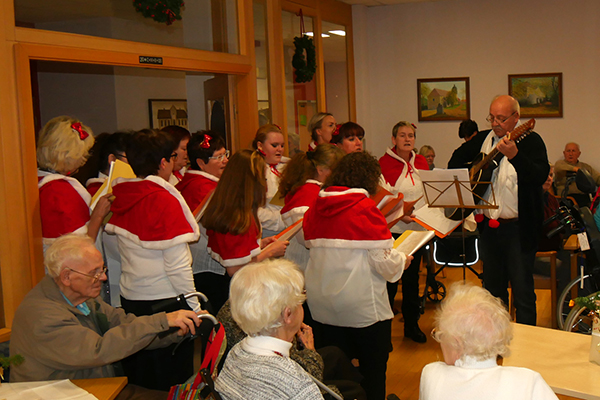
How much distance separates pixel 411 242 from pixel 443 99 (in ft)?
17.1

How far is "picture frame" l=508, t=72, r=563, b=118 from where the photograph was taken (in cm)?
761

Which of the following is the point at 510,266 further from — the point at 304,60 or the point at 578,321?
the point at 304,60

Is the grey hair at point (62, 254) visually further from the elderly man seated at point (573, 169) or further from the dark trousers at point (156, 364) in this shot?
the elderly man seated at point (573, 169)

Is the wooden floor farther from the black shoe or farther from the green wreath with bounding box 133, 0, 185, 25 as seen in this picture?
the green wreath with bounding box 133, 0, 185, 25

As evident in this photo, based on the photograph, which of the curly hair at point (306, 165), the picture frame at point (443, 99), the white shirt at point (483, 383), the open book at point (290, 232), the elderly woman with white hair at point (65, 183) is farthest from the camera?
the picture frame at point (443, 99)

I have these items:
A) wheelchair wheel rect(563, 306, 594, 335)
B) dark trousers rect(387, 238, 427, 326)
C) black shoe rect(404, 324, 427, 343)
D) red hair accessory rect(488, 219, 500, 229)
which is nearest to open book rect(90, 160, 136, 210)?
red hair accessory rect(488, 219, 500, 229)

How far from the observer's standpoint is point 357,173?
292 cm

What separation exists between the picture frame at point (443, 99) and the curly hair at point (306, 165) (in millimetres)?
4846

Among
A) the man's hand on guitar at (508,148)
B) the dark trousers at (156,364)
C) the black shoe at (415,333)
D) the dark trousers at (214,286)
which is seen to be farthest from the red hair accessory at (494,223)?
the dark trousers at (156,364)

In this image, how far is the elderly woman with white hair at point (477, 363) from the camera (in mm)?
1658

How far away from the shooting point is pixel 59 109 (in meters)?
7.47

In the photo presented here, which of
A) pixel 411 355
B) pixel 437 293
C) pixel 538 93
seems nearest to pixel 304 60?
pixel 437 293

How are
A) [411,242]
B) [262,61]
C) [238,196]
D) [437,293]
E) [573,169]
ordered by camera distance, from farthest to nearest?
[573,169] → [262,61] → [437,293] → [411,242] → [238,196]

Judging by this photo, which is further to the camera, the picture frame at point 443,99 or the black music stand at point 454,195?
the picture frame at point 443,99
